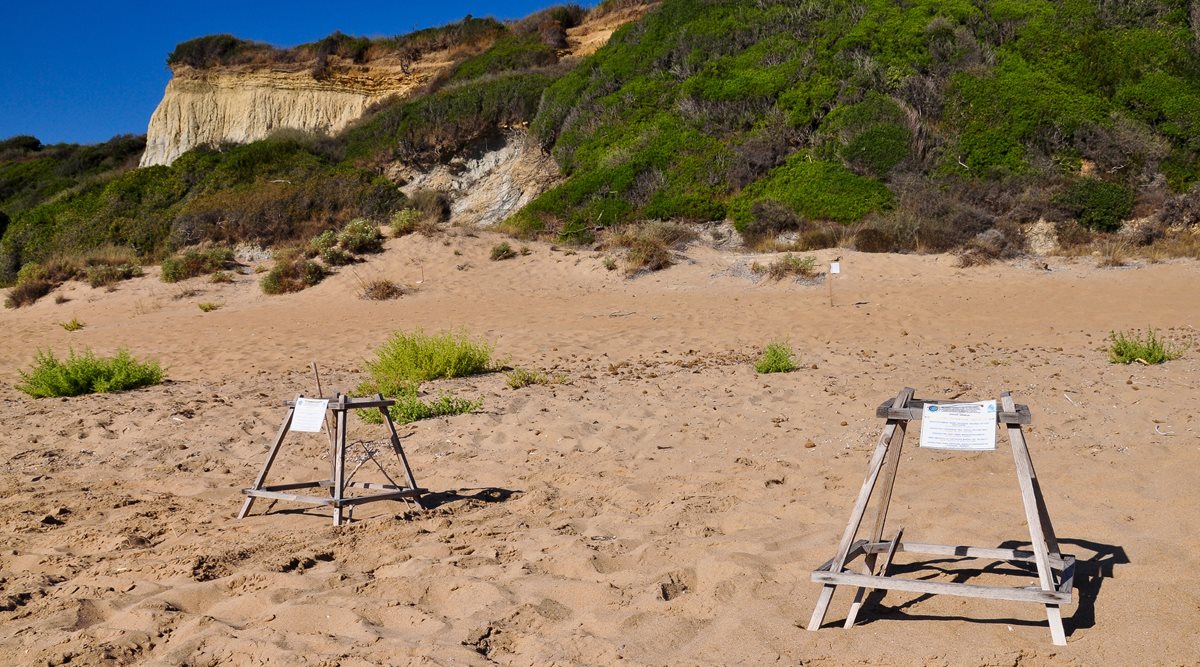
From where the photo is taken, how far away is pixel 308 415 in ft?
17.8

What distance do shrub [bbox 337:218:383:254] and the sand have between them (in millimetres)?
6875

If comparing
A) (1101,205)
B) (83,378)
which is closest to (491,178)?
(1101,205)

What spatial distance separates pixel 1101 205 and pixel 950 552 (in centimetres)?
1687

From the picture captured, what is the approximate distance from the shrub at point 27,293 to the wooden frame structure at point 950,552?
21465 mm

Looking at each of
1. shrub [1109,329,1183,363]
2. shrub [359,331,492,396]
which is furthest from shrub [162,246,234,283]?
shrub [1109,329,1183,363]

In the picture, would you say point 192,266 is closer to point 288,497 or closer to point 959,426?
point 288,497

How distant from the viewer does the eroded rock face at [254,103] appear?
37.9m

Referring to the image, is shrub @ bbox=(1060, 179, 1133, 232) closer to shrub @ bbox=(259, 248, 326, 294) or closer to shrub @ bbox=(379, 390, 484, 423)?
shrub @ bbox=(379, 390, 484, 423)

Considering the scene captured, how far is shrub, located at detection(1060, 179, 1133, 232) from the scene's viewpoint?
59.9ft

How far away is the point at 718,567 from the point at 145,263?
2257 cm

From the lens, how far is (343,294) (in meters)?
18.0

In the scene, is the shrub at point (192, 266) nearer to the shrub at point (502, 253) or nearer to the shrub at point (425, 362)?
the shrub at point (502, 253)

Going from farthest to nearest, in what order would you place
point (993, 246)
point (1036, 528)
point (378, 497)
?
1. point (993, 246)
2. point (378, 497)
3. point (1036, 528)

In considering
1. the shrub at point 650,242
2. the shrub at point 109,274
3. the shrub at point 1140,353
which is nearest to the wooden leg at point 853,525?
the shrub at point 1140,353
